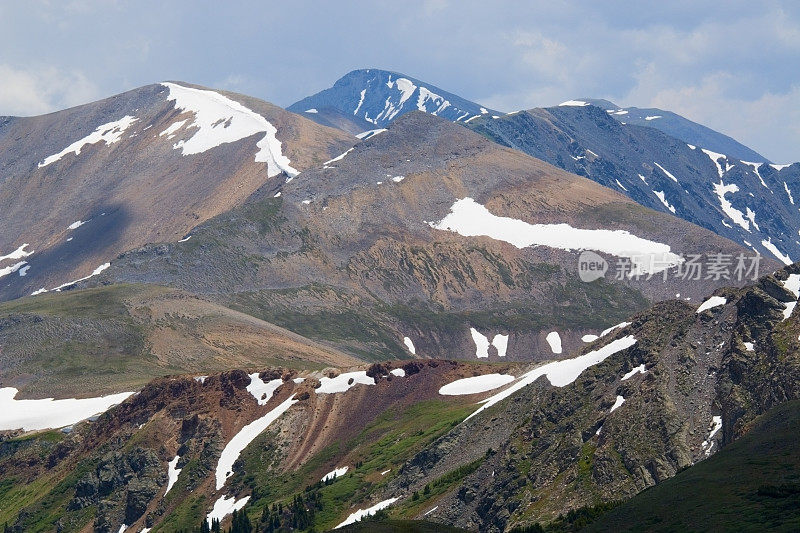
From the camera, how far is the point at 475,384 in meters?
150

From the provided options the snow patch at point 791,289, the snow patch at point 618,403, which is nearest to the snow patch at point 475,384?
the snow patch at point 618,403

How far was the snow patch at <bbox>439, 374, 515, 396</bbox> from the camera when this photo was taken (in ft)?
477

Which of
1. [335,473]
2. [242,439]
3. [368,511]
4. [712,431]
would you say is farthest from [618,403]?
[242,439]

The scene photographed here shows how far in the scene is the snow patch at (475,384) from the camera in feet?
477

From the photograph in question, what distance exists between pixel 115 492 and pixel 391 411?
3984 cm

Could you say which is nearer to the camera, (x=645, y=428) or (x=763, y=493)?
(x=763, y=493)

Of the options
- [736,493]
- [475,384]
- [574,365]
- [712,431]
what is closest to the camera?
[736,493]

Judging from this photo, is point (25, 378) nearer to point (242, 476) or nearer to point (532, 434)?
point (242, 476)

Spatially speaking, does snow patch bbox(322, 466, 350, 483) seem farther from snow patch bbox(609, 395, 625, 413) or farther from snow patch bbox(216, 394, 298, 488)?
snow patch bbox(609, 395, 625, 413)

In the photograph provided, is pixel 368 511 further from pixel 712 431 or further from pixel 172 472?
pixel 172 472

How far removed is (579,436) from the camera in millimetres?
96812

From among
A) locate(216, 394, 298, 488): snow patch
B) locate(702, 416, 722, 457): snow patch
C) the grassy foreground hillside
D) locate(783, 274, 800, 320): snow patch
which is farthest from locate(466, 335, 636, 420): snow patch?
locate(216, 394, 298, 488): snow patch

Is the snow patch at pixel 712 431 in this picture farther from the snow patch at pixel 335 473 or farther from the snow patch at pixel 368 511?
the snow patch at pixel 335 473

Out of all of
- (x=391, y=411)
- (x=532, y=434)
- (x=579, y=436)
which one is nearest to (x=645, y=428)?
(x=579, y=436)
